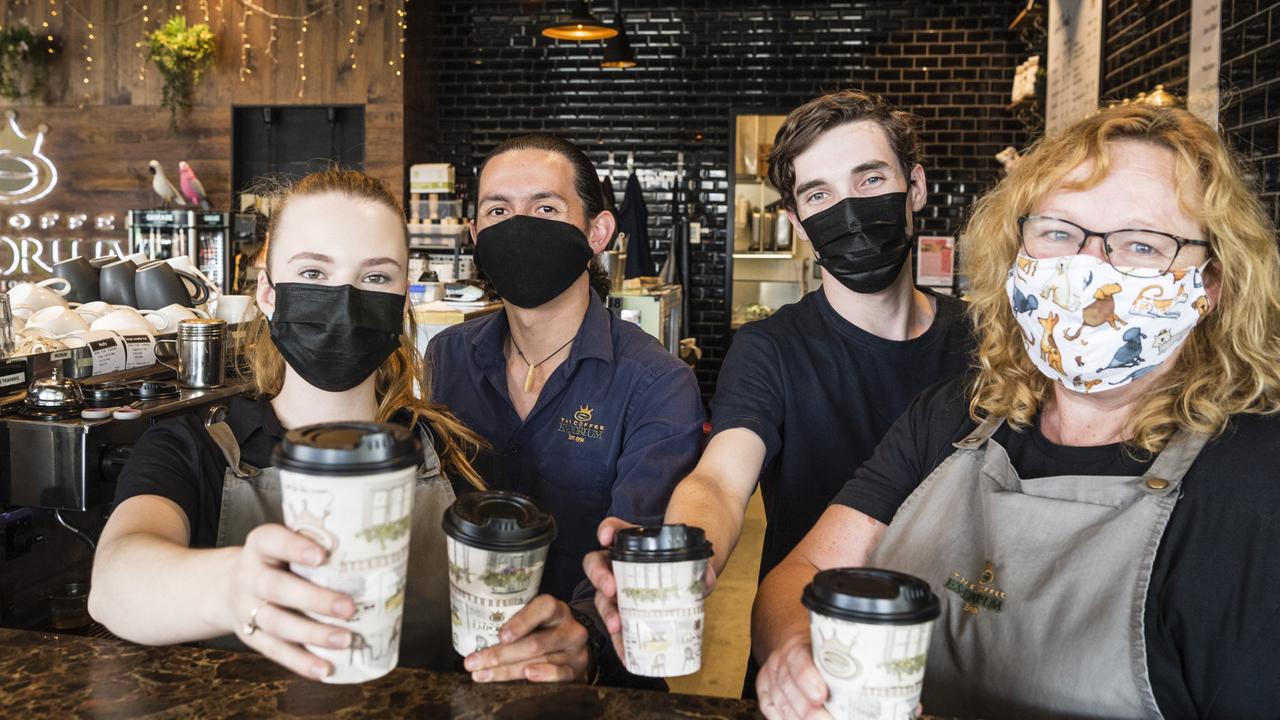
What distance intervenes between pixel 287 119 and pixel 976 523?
745cm

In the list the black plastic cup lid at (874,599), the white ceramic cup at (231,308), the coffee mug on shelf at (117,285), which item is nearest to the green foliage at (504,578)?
the black plastic cup lid at (874,599)

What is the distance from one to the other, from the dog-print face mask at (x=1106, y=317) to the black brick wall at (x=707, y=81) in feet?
22.0

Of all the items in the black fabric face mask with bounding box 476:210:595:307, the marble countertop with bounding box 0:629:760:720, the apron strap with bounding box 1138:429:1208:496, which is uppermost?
the black fabric face mask with bounding box 476:210:595:307

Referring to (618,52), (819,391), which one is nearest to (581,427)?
(819,391)

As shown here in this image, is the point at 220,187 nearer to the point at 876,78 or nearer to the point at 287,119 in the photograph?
the point at 287,119

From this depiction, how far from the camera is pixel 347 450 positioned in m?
0.87

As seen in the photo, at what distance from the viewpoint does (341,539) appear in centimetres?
88

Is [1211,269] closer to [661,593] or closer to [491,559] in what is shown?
[661,593]

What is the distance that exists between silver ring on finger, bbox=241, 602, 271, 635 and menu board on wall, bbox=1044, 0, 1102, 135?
413 cm

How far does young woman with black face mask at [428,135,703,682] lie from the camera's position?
2.08 m

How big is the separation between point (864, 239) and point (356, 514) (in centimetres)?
143

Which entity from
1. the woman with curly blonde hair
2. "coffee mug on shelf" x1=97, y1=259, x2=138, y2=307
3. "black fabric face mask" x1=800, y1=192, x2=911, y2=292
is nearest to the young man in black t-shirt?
"black fabric face mask" x1=800, y1=192, x2=911, y2=292

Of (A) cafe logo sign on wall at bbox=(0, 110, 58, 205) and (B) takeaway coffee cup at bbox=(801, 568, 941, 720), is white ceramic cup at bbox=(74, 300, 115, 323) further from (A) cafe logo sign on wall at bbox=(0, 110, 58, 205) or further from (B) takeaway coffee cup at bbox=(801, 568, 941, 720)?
(A) cafe logo sign on wall at bbox=(0, 110, 58, 205)

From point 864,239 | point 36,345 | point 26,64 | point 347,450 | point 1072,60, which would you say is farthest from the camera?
point 26,64
